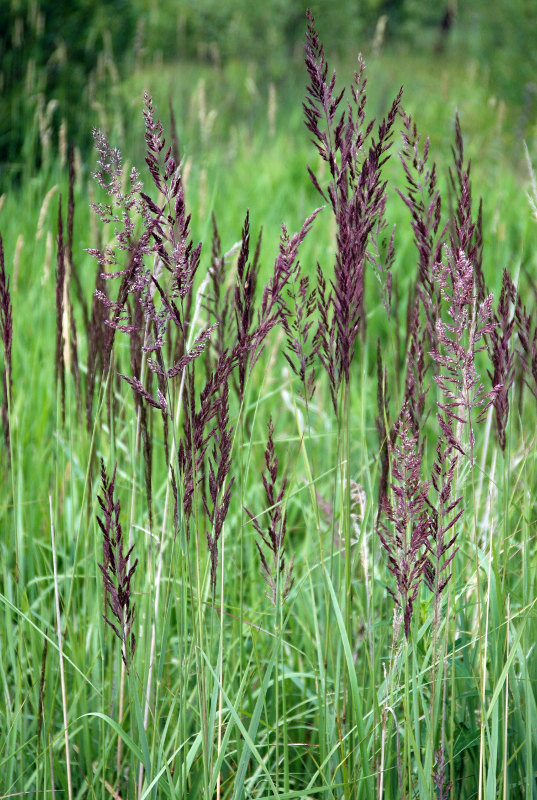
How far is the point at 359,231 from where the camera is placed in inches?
34.5

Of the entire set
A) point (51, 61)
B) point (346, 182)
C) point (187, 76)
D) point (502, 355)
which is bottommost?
point (502, 355)

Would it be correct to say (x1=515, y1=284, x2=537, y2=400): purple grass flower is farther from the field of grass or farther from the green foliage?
the green foliage

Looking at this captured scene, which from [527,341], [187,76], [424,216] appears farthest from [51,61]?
[527,341]

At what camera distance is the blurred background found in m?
5.03

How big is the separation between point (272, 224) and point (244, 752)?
3565 millimetres

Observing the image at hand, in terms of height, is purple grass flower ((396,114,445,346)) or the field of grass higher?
purple grass flower ((396,114,445,346))

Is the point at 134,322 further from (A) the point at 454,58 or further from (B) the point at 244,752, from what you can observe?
(A) the point at 454,58

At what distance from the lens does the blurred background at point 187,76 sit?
198 inches

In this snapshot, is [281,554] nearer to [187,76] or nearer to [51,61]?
[51,61]

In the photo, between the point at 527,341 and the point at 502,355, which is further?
the point at 527,341

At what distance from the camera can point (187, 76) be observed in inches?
348

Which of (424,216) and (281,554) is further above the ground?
(424,216)

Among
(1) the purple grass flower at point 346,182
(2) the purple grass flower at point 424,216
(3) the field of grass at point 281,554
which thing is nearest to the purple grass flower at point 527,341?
(3) the field of grass at point 281,554

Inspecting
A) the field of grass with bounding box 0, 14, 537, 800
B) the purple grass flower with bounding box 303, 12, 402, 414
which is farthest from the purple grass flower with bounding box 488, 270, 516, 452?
the purple grass flower with bounding box 303, 12, 402, 414
